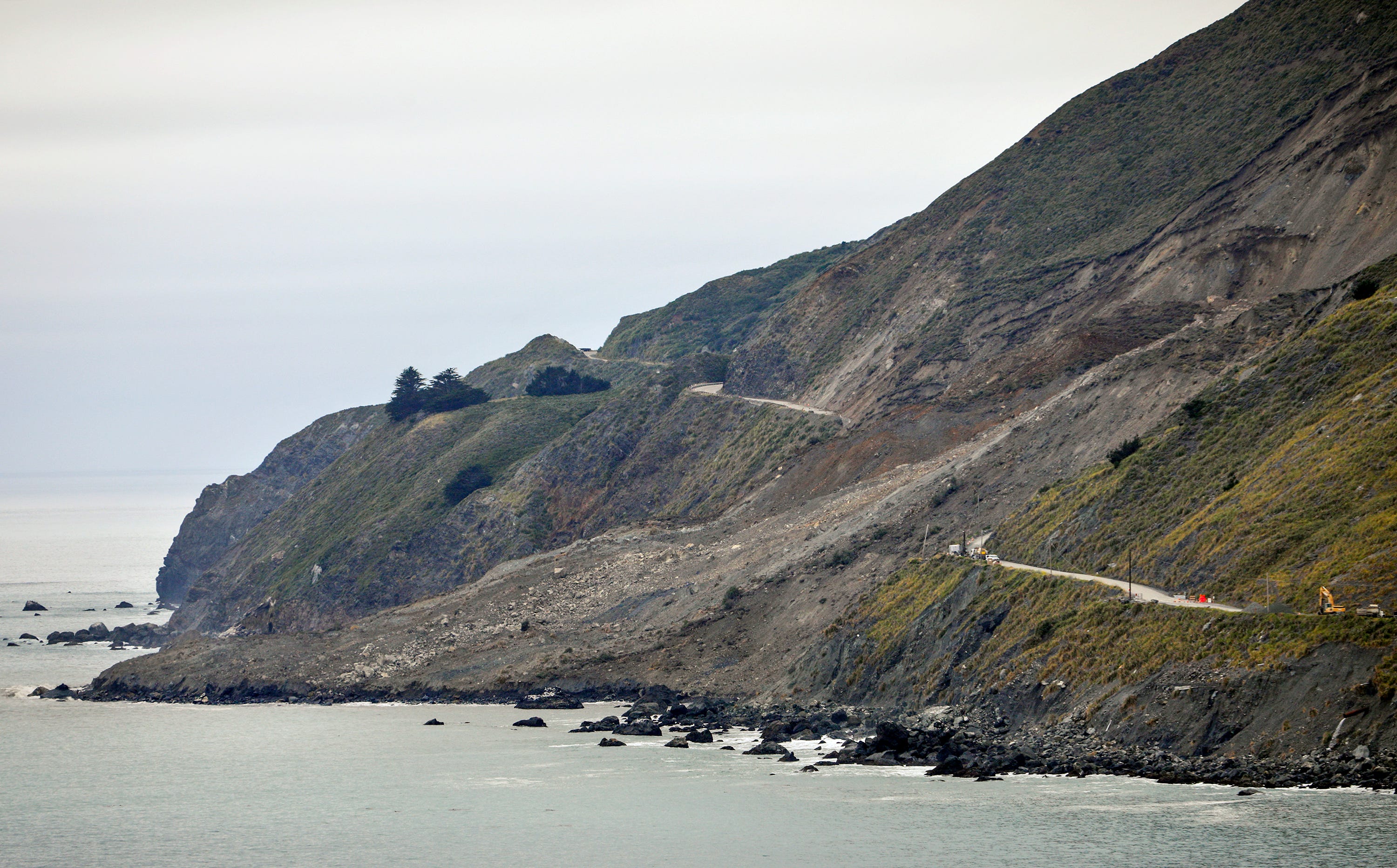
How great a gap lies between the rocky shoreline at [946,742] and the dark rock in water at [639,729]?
64mm

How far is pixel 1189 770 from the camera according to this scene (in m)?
42.7

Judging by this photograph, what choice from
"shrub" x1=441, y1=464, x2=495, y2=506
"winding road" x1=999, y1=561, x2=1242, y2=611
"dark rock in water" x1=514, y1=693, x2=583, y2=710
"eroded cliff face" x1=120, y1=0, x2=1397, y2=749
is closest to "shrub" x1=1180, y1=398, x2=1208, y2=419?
"eroded cliff face" x1=120, y1=0, x2=1397, y2=749

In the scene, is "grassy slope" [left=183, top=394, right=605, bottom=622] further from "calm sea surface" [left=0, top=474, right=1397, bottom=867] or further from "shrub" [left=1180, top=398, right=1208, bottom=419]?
A: "shrub" [left=1180, top=398, right=1208, bottom=419]

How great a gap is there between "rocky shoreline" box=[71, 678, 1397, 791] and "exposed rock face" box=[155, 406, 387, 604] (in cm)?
9750

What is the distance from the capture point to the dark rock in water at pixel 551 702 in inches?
2872

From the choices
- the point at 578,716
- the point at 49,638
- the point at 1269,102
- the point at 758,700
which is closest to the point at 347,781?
the point at 578,716

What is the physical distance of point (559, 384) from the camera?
158 metres

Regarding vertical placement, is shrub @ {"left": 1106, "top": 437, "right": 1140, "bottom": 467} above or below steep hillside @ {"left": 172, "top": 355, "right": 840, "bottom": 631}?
below

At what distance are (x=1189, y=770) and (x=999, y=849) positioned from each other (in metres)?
7.24

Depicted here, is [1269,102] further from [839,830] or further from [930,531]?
[839,830]

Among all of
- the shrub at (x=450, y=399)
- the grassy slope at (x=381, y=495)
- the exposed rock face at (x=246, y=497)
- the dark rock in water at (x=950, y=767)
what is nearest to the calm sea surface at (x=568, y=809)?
the dark rock in water at (x=950, y=767)

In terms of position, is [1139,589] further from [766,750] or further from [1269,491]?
[766,750]

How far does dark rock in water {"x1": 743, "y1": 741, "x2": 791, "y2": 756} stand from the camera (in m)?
54.8

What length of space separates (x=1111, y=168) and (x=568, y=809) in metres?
87.9
